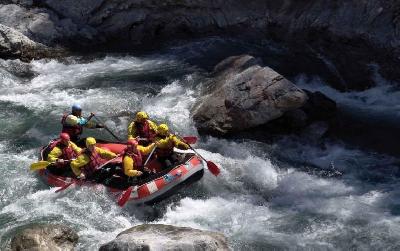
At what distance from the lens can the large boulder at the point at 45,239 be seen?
8469 mm

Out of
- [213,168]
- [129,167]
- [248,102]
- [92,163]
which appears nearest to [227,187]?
[213,168]

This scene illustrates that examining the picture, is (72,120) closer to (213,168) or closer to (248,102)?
(213,168)

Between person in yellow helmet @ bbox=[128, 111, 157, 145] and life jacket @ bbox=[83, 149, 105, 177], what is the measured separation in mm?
1054

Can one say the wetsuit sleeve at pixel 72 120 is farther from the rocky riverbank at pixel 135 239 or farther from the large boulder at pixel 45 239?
the large boulder at pixel 45 239

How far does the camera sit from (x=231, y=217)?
997cm

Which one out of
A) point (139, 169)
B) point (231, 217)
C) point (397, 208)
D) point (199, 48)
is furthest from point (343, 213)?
point (199, 48)

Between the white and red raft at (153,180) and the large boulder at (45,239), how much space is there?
4.47 ft

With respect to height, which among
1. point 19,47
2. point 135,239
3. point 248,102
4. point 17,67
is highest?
point 248,102

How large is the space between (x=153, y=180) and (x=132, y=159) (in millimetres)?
571

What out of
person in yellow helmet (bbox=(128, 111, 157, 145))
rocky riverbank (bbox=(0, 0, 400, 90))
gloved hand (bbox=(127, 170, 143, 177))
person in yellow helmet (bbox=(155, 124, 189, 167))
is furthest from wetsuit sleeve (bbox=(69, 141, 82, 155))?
rocky riverbank (bbox=(0, 0, 400, 90))

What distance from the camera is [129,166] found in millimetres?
10203

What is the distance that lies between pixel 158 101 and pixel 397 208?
6.64 meters

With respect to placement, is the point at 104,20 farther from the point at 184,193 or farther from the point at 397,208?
the point at 397,208

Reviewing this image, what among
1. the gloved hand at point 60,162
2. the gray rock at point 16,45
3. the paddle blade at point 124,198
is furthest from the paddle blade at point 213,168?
the gray rock at point 16,45
